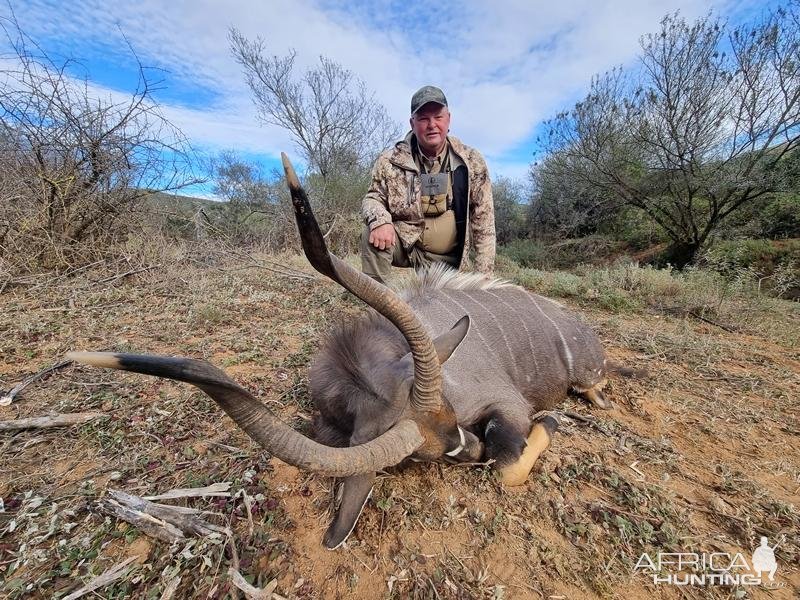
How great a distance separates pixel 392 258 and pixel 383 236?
2.34 feet

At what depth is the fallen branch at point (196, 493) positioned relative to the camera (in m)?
1.88

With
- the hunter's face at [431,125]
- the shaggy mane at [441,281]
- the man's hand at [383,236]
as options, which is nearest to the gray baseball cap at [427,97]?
the hunter's face at [431,125]

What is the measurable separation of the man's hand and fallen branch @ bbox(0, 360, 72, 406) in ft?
9.52

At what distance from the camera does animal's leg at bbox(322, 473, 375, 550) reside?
5.45ft

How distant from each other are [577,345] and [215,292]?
177 inches

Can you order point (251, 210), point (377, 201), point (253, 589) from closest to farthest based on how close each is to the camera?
point (253, 589)
point (377, 201)
point (251, 210)

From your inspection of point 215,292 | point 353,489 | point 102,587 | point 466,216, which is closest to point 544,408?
point 353,489

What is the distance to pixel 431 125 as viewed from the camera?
4.32 metres

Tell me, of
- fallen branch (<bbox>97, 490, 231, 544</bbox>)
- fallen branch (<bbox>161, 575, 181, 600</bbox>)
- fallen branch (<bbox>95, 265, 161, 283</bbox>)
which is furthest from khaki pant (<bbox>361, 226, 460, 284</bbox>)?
fallen branch (<bbox>161, 575, 181, 600</bbox>)

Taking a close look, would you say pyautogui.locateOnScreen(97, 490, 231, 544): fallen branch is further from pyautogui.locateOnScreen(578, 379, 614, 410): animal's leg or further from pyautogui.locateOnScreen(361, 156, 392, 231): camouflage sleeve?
pyautogui.locateOnScreen(361, 156, 392, 231): camouflage sleeve

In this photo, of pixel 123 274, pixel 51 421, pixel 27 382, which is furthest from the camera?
pixel 123 274

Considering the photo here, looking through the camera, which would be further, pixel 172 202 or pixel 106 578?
pixel 172 202

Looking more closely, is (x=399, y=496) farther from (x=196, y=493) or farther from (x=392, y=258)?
→ (x=392, y=258)

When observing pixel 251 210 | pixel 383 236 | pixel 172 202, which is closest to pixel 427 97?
pixel 383 236
